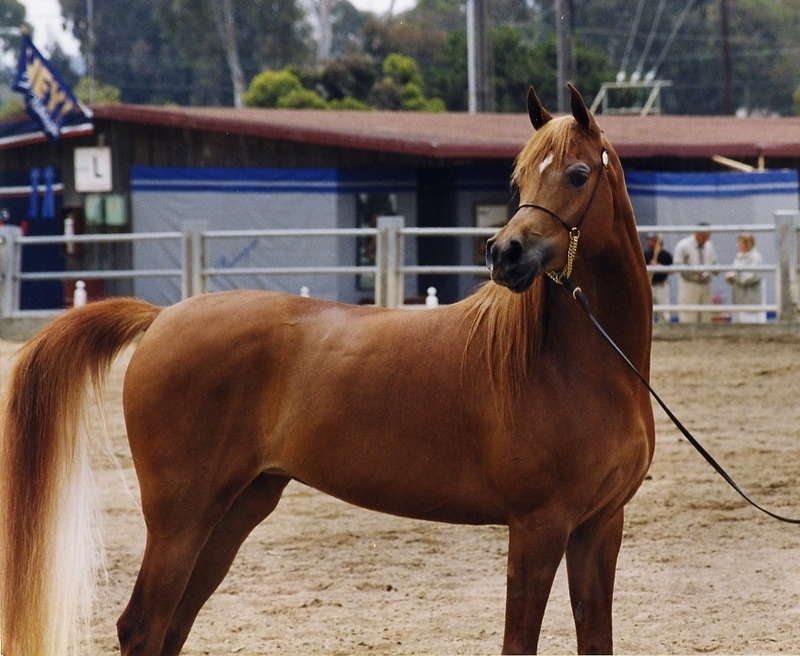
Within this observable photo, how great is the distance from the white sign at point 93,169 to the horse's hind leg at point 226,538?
46.2 ft

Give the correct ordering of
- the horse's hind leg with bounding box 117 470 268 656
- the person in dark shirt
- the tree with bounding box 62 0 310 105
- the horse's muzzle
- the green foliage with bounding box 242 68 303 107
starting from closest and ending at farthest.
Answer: the horse's muzzle, the horse's hind leg with bounding box 117 470 268 656, the person in dark shirt, the green foliage with bounding box 242 68 303 107, the tree with bounding box 62 0 310 105

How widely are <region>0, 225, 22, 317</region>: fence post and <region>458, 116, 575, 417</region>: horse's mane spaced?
9.89 m

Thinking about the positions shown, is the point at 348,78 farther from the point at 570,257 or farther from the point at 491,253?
the point at 491,253

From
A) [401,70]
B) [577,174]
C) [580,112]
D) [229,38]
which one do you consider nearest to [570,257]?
[577,174]

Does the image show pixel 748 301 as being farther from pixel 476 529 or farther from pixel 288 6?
pixel 288 6

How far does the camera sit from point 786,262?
1109 centimetres

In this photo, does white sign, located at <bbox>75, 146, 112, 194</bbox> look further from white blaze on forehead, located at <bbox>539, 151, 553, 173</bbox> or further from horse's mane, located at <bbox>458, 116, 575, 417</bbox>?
white blaze on forehead, located at <bbox>539, 151, 553, 173</bbox>

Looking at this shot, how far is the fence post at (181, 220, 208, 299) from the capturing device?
12.1m

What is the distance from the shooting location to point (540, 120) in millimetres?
3469

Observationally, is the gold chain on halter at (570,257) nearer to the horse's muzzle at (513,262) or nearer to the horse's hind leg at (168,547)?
the horse's muzzle at (513,262)

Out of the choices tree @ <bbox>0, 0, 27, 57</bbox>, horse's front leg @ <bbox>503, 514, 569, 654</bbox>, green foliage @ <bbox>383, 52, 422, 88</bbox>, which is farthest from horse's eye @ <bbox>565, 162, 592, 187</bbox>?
tree @ <bbox>0, 0, 27, 57</bbox>

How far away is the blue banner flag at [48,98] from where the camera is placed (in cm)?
1655

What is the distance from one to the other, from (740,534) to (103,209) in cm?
1315

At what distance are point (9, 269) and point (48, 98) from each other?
15.9 ft
